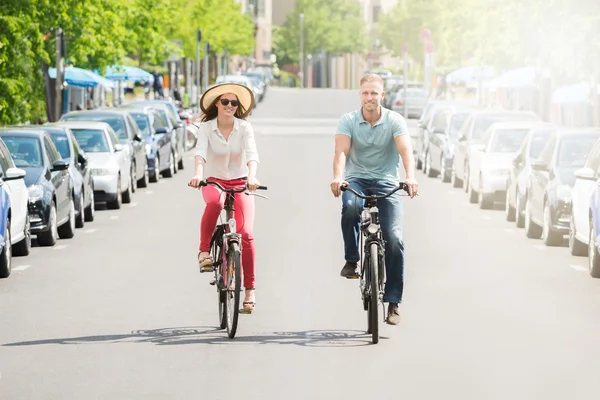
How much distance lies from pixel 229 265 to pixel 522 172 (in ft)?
36.4

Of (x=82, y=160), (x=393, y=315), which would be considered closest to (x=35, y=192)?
(x=82, y=160)

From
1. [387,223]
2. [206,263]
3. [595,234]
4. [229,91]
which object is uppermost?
[229,91]

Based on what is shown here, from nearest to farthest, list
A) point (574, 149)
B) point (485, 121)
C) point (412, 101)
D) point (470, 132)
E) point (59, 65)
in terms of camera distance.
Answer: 1. point (574, 149)
2. point (470, 132)
3. point (485, 121)
4. point (59, 65)
5. point (412, 101)

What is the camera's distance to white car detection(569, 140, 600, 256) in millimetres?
16672

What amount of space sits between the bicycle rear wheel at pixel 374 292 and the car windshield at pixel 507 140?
1488 cm

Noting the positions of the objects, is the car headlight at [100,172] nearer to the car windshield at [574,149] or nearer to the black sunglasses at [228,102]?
the car windshield at [574,149]

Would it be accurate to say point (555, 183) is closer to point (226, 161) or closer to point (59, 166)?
point (59, 166)

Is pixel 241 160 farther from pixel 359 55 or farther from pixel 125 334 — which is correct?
pixel 359 55

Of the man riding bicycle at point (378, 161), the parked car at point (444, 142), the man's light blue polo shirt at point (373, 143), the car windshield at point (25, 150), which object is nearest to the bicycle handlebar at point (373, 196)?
the man riding bicycle at point (378, 161)

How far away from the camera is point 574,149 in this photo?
2067 centimetres

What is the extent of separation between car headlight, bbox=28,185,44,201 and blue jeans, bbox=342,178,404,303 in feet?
24.5

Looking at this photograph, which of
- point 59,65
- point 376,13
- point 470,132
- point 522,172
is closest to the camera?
point 522,172

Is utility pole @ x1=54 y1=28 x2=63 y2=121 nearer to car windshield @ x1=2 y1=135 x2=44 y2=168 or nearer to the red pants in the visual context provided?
car windshield @ x1=2 y1=135 x2=44 y2=168

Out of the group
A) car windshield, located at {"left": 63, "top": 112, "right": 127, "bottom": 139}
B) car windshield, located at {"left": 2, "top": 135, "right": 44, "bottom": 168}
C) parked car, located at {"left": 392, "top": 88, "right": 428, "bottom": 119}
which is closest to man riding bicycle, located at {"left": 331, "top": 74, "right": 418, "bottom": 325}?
car windshield, located at {"left": 2, "top": 135, "right": 44, "bottom": 168}
